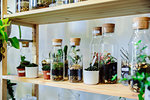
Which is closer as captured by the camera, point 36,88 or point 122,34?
point 122,34

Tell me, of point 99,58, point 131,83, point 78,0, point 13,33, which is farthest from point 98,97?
point 13,33

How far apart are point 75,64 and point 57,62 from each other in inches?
5.4

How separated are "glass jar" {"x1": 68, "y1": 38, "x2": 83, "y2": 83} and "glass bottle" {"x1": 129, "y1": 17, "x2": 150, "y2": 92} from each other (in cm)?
33

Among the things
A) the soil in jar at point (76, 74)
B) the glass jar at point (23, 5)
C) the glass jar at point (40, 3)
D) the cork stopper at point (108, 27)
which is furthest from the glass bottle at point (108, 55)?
the glass jar at point (23, 5)

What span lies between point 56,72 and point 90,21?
0.57m

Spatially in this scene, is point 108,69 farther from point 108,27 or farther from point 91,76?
point 108,27

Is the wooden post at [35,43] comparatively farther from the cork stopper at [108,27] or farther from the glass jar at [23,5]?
the cork stopper at [108,27]

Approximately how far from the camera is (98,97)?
4.53 ft

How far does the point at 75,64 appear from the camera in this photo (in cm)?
106

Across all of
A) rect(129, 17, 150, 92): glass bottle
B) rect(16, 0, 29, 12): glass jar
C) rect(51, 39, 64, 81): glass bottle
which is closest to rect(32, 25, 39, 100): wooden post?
rect(16, 0, 29, 12): glass jar

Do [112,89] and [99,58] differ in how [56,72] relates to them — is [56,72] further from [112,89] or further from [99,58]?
[112,89]

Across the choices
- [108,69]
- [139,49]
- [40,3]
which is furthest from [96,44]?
[40,3]

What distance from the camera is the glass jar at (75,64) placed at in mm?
1034

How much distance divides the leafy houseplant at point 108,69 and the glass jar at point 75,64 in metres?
0.13
